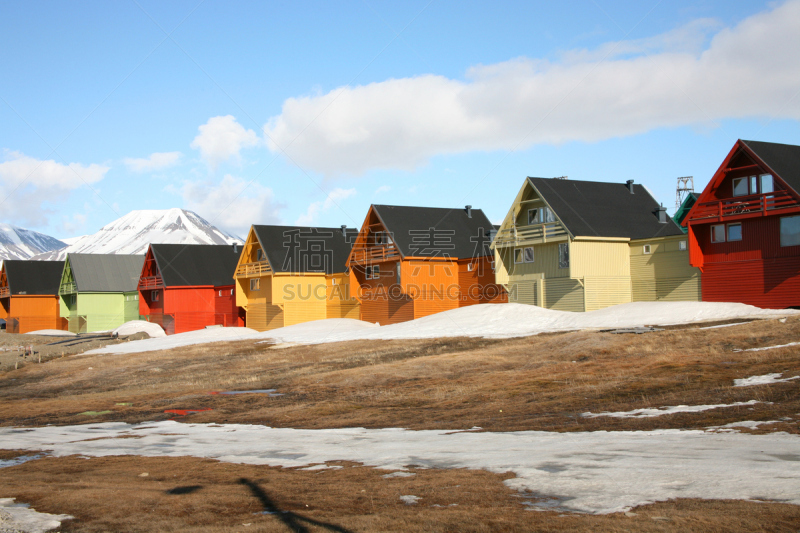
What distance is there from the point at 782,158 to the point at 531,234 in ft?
46.2

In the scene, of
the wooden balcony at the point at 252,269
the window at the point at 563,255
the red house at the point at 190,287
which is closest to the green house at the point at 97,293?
the red house at the point at 190,287

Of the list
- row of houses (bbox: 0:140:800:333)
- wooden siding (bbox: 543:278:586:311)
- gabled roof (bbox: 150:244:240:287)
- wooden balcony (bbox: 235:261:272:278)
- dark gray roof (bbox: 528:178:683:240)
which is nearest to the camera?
row of houses (bbox: 0:140:800:333)

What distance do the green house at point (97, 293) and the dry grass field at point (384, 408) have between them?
1463 inches

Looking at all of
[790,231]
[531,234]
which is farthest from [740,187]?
[531,234]

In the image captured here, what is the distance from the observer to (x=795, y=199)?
3075 cm

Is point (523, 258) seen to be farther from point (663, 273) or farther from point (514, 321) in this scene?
point (663, 273)

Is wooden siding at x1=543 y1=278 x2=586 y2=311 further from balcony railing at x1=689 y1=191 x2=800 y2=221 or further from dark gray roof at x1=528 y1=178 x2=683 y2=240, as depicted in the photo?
balcony railing at x1=689 y1=191 x2=800 y2=221

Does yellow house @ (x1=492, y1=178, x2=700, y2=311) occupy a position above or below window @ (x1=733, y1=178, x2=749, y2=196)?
below

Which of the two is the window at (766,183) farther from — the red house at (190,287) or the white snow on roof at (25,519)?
the red house at (190,287)

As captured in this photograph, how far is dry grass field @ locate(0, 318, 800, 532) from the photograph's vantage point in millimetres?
7625

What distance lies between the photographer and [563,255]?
40156 millimetres

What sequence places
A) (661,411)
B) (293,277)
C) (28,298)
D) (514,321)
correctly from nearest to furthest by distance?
(661,411) → (514,321) → (293,277) → (28,298)

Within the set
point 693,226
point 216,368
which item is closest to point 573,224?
point 693,226

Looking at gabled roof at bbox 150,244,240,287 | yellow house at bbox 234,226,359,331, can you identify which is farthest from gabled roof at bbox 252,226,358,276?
gabled roof at bbox 150,244,240,287
